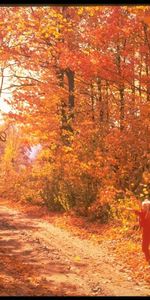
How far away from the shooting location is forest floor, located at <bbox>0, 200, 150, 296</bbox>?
7.86 metres

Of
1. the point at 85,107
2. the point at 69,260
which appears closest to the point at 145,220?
the point at 69,260

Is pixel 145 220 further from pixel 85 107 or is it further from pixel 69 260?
pixel 85 107

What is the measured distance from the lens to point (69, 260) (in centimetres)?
1008

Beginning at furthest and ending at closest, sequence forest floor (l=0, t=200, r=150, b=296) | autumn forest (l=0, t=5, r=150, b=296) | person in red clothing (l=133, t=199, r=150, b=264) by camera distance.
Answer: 1. autumn forest (l=0, t=5, r=150, b=296)
2. person in red clothing (l=133, t=199, r=150, b=264)
3. forest floor (l=0, t=200, r=150, b=296)

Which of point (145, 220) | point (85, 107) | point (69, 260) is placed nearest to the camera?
point (145, 220)

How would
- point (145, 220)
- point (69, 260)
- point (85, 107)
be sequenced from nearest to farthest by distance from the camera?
point (145, 220)
point (69, 260)
point (85, 107)

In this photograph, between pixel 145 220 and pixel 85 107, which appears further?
pixel 85 107

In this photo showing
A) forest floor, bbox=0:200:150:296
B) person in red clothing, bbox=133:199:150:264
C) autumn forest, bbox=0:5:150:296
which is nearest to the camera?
forest floor, bbox=0:200:150:296

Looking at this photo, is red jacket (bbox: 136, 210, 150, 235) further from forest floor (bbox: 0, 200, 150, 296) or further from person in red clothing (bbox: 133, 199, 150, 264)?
forest floor (bbox: 0, 200, 150, 296)

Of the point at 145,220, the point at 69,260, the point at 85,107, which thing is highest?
the point at 85,107

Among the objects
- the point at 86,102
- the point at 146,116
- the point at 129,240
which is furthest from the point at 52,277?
the point at 86,102

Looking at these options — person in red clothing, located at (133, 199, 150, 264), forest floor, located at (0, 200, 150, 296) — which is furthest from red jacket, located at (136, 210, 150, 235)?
forest floor, located at (0, 200, 150, 296)

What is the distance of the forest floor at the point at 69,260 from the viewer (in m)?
7.86

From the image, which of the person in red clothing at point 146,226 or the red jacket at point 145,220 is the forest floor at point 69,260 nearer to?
the person in red clothing at point 146,226
